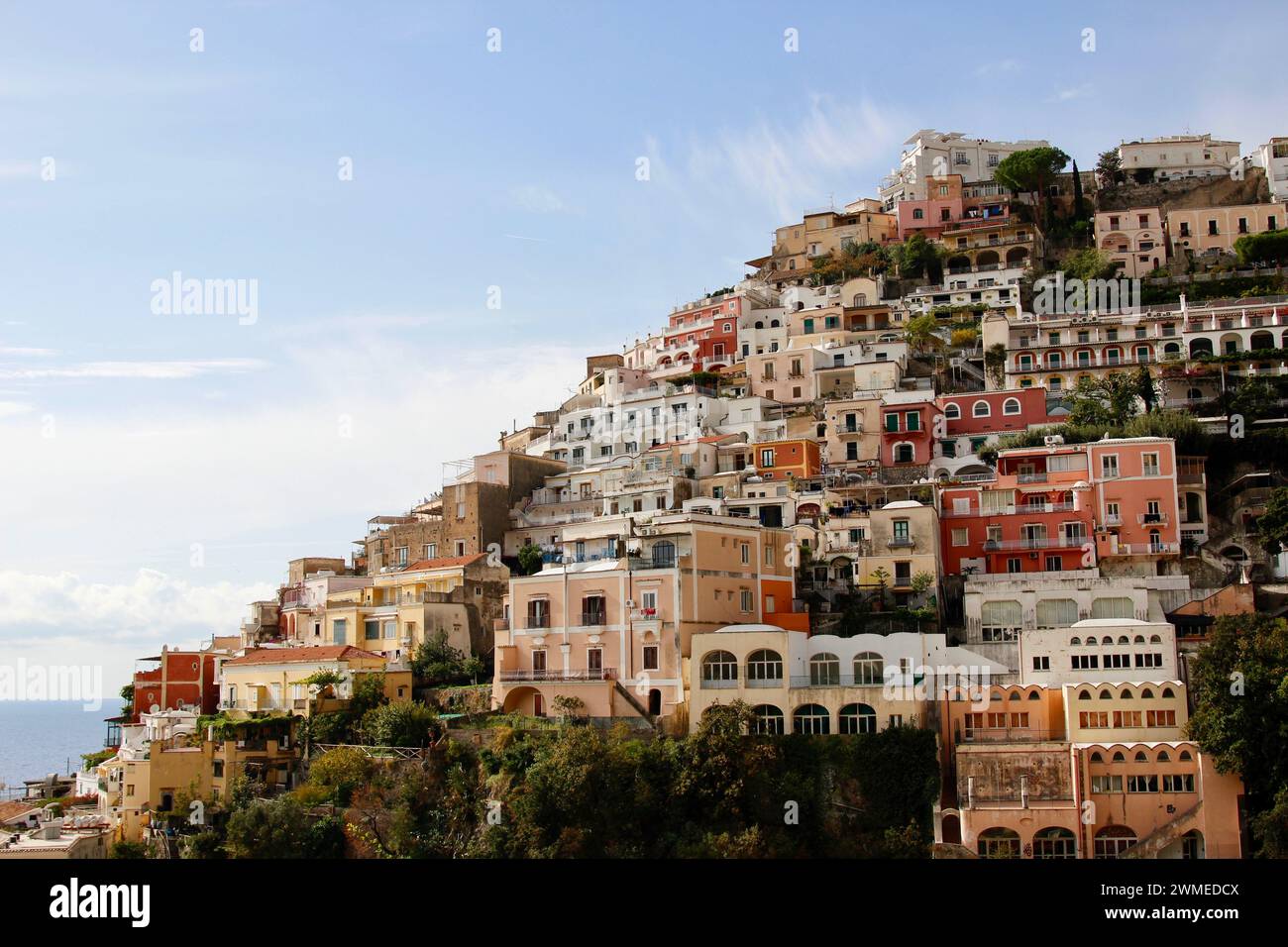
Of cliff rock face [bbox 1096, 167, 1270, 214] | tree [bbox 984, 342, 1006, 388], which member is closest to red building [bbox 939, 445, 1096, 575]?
tree [bbox 984, 342, 1006, 388]

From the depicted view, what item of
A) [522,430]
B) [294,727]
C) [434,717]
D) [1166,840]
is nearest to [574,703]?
[434,717]

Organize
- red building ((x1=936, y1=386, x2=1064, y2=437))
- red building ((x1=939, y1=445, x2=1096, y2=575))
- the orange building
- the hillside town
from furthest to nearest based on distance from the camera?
1. red building ((x1=936, y1=386, x2=1064, y2=437))
2. the orange building
3. red building ((x1=939, y1=445, x2=1096, y2=575))
4. the hillside town

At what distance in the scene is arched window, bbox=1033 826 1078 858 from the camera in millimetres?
36938

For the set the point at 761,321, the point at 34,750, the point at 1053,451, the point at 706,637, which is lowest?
the point at 34,750

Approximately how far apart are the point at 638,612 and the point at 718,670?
382cm

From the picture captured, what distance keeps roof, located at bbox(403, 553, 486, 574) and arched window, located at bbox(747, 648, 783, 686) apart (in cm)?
1702

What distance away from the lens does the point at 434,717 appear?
4619 centimetres

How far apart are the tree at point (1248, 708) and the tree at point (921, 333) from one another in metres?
36.0

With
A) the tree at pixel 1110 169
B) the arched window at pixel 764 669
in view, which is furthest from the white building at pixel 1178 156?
the arched window at pixel 764 669

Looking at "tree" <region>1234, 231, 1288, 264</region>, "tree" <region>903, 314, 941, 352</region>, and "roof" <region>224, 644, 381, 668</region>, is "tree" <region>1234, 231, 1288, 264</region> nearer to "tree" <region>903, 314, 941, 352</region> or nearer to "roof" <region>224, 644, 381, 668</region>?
"tree" <region>903, 314, 941, 352</region>

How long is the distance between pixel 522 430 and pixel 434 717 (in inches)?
1509

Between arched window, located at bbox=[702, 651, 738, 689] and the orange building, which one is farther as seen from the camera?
the orange building

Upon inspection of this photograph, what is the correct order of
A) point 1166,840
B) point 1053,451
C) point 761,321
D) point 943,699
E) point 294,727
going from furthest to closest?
point 761,321 < point 1053,451 < point 294,727 < point 943,699 < point 1166,840
